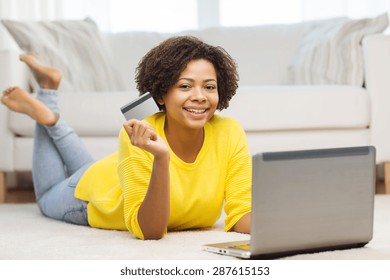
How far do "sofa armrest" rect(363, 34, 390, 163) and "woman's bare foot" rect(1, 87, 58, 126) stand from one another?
1.24m

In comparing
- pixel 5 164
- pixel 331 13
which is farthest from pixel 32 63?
pixel 331 13

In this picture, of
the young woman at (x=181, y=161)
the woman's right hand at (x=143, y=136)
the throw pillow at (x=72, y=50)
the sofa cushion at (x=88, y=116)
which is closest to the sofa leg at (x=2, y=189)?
the sofa cushion at (x=88, y=116)

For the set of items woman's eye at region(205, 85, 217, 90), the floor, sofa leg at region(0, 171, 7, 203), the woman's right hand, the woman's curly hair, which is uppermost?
the woman's curly hair

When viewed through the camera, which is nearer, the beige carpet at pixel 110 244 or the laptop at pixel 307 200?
the laptop at pixel 307 200

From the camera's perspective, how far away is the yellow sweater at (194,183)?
173 centimetres

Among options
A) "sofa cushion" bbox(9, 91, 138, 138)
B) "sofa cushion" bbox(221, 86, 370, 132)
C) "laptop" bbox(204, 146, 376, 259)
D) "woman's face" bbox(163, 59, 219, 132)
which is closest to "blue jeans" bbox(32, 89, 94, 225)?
"sofa cushion" bbox(9, 91, 138, 138)

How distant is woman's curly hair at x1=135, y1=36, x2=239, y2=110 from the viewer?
5.79ft

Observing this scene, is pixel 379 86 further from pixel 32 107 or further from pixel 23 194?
pixel 23 194

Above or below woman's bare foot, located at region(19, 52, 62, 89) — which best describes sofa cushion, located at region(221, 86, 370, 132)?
below

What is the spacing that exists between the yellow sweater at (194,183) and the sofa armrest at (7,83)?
97 cm

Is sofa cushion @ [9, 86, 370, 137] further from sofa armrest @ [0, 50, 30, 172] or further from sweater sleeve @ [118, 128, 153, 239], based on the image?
sweater sleeve @ [118, 128, 153, 239]

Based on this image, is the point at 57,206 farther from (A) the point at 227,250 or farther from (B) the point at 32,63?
(A) the point at 227,250

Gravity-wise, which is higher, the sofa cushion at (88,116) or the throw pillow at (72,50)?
the throw pillow at (72,50)

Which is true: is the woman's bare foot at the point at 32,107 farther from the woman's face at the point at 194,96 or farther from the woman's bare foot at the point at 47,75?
the woman's face at the point at 194,96
